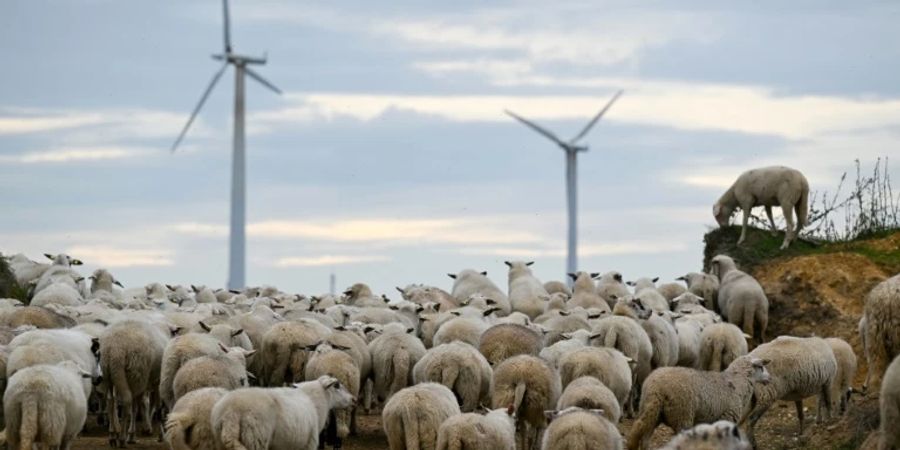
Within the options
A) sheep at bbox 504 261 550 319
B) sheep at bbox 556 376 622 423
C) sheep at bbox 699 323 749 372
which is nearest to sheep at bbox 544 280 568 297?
sheep at bbox 504 261 550 319

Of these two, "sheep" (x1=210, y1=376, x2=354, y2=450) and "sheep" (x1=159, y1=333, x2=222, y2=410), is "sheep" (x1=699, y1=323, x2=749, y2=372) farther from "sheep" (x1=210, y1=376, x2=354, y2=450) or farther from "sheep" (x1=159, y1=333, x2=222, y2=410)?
"sheep" (x1=210, y1=376, x2=354, y2=450)

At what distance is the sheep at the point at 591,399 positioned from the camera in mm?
18234

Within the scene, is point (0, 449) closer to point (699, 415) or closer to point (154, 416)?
point (154, 416)

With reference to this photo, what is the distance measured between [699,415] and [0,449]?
904 cm

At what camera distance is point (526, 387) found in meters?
19.5

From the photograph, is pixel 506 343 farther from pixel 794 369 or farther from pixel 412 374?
pixel 794 369

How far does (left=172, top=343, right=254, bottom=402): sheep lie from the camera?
63.5 ft

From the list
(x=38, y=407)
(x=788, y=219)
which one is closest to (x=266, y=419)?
(x=38, y=407)

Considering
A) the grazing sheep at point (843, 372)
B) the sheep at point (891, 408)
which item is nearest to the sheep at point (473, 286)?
the grazing sheep at point (843, 372)

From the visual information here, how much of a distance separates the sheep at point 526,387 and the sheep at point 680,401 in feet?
3.92

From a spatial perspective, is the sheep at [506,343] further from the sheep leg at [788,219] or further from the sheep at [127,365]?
the sheep leg at [788,219]

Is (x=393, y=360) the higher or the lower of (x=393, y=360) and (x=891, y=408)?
the lower

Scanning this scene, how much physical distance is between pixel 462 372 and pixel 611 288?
13304mm

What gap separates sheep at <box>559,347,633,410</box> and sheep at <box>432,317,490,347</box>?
305 cm
